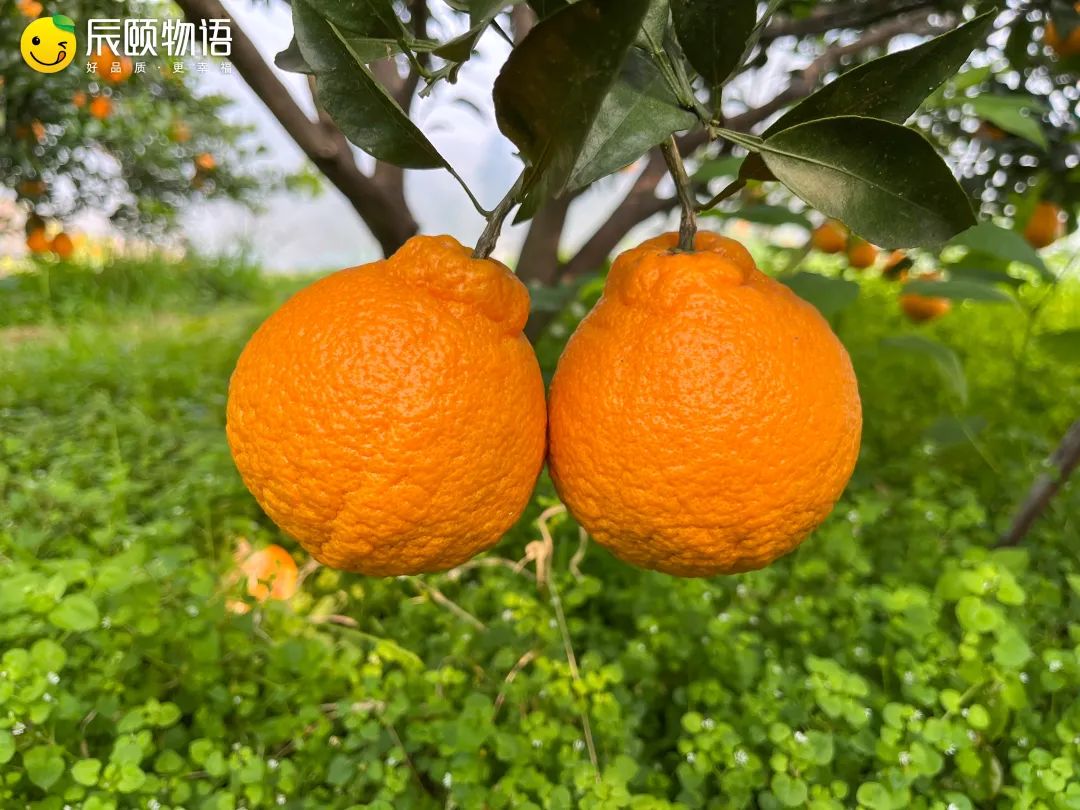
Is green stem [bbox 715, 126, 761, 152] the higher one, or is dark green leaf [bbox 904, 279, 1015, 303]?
green stem [bbox 715, 126, 761, 152]

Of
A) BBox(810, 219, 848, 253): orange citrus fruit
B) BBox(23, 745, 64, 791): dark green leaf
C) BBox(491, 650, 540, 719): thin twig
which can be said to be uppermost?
BBox(810, 219, 848, 253): orange citrus fruit

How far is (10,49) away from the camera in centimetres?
168

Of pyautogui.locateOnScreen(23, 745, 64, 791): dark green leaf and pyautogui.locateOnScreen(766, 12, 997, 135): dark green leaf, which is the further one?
pyautogui.locateOnScreen(23, 745, 64, 791): dark green leaf

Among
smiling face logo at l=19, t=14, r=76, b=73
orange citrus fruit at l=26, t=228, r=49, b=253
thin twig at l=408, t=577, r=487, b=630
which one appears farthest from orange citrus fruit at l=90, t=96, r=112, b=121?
thin twig at l=408, t=577, r=487, b=630

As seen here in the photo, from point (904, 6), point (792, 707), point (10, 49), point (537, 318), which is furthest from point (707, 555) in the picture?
point (10, 49)

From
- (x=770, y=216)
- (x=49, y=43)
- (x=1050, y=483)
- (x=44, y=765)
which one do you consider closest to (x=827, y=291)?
(x=770, y=216)

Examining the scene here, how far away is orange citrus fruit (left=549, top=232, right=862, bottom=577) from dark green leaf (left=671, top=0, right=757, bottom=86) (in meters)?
0.11

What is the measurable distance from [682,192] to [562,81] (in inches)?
5.0

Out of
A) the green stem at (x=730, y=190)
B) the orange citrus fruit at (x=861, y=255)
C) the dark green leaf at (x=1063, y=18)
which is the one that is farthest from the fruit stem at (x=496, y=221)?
the orange citrus fruit at (x=861, y=255)

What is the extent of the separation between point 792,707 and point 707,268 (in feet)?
1.96

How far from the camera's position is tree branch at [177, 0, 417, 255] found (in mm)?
818

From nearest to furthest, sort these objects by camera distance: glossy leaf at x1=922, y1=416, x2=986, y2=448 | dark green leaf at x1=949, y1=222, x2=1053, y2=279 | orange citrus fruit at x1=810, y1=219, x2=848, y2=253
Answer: dark green leaf at x1=949, y1=222, x2=1053, y2=279
glossy leaf at x1=922, y1=416, x2=986, y2=448
orange citrus fruit at x1=810, y1=219, x2=848, y2=253

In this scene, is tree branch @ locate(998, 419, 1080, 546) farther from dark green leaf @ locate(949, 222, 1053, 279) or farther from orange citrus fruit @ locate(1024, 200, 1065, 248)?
orange citrus fruit @ locate(1024, 200, 1065, 248)

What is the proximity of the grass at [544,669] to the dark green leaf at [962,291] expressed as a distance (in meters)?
0.31
